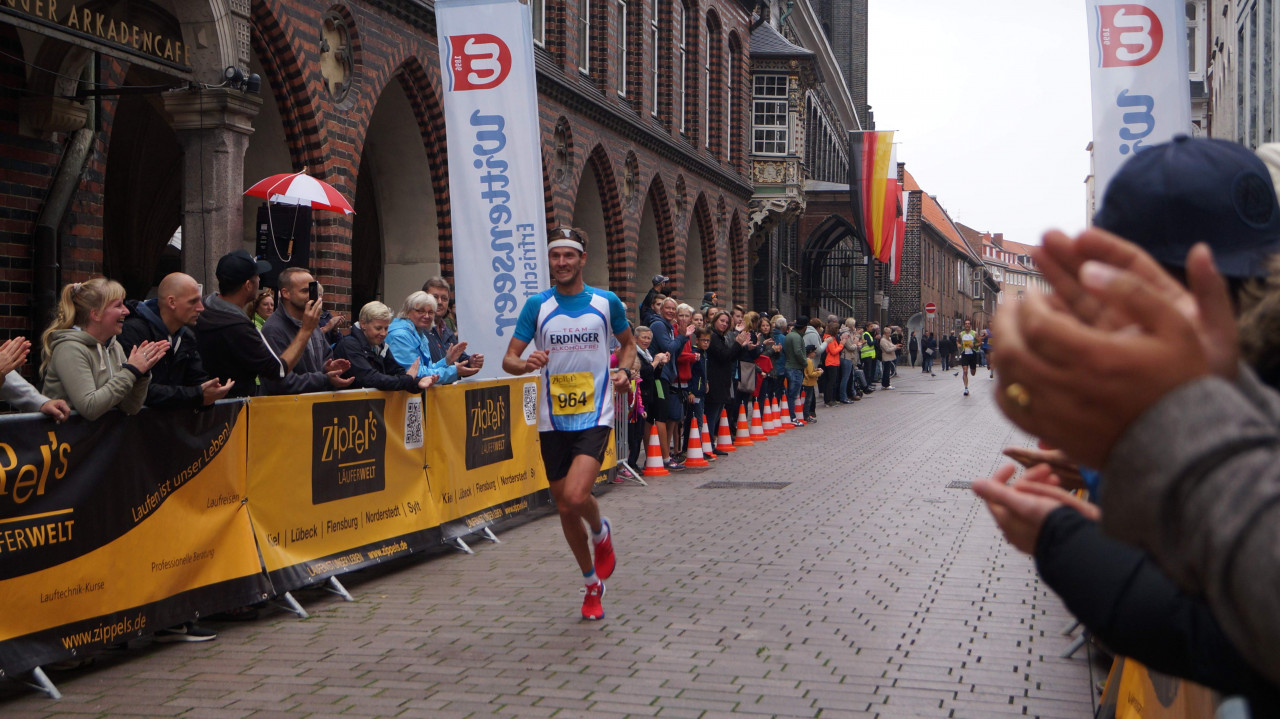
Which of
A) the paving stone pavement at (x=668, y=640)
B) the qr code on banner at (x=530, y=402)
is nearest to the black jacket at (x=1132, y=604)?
the paving stone pavement at (x=668, y=640)

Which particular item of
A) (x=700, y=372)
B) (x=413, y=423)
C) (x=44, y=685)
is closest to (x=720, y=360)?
(x=700, y=372)

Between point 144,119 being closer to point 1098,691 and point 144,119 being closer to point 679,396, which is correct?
point 679,396

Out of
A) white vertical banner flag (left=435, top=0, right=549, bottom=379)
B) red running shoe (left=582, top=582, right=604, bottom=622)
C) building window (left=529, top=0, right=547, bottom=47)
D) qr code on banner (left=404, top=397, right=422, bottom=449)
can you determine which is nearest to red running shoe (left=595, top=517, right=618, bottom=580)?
red running shoe (left=582, top=582, right=604, bottom=622)

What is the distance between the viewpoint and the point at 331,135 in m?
13.3

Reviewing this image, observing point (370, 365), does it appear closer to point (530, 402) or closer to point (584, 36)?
point (530, 402)

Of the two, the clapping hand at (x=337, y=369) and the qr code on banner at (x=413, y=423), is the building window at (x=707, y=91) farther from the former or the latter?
the clapping hand at (x=337, y=369)

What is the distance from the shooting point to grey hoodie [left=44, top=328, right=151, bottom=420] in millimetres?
5488

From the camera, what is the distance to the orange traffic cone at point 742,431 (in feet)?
57.5

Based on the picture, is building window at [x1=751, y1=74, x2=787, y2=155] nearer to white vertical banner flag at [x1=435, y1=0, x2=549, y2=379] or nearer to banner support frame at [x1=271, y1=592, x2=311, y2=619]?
white vertical banner flag at [x1=435, y1=0, x2=549, y2=379]

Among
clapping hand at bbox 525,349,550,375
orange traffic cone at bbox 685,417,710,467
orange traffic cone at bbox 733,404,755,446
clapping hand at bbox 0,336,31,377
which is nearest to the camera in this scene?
clapping hand at bbox 0,336,31,377

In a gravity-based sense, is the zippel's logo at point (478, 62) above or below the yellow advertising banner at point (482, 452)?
above

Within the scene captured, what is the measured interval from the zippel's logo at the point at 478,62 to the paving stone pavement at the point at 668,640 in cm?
370

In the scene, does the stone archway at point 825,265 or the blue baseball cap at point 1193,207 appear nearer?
the blue baseball cap at point 1193,207

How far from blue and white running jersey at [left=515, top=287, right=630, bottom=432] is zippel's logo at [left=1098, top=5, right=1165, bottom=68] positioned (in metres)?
4.84
